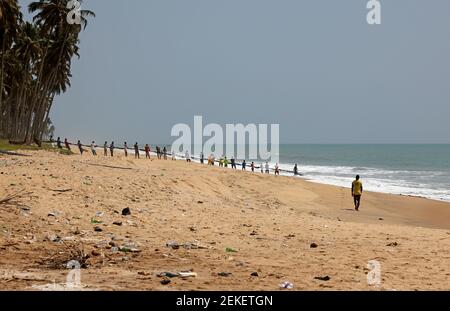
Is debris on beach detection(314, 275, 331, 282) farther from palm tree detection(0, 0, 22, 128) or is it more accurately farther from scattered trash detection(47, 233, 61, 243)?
palm tree detection(0, 0, 22, 128)

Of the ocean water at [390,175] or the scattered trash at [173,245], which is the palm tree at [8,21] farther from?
the ocean water at [390,175]

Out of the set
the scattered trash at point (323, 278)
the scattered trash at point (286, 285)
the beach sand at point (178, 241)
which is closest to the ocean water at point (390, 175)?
the beach sand at point (178, 241)

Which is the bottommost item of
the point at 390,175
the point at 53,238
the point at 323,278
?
the point at 390,175

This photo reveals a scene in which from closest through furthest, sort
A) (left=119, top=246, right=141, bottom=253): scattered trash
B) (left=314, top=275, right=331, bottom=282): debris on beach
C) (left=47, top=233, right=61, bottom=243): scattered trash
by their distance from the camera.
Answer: (left=314, top=275, right=331, bottom=282): debris on beach < (left=119, top=246, right=141, bottom=253): scattered trash < (left=47, top=233, right=61, bottom=243): scattered trash

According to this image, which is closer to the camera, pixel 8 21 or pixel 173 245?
pixel 173 245

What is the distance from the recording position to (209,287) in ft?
21.4

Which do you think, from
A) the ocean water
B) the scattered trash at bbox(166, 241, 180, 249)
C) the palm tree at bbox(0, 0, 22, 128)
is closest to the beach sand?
the scattered trash at bbox(166, 241, 180, 249)

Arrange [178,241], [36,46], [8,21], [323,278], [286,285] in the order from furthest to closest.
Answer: [36,46] < [8,21] < [178,241] < [323,278] < [286,285]

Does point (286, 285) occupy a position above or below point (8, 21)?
below

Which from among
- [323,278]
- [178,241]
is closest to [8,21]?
[178,241]

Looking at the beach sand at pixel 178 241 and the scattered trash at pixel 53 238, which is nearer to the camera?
the beach sand at pixel 178 241

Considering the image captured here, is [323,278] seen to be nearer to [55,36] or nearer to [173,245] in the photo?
[173,245]
